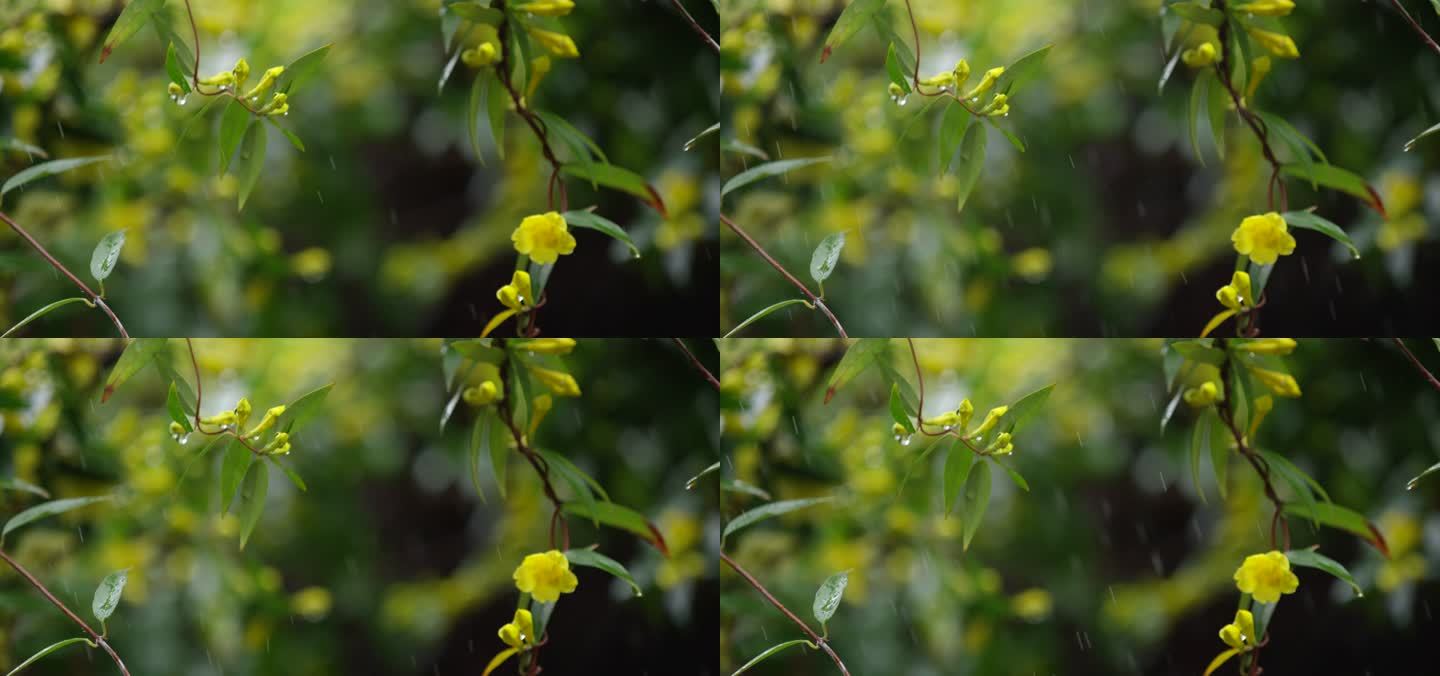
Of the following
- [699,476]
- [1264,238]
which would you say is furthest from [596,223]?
[1264,238]

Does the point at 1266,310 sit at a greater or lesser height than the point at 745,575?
greater

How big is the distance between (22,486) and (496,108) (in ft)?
2.91

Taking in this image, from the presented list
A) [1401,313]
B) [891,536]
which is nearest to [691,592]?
[891,536]

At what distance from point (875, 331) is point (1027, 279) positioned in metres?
0.24

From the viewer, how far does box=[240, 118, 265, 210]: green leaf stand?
1846 millimetres

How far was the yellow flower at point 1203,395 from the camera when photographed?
1874 mm

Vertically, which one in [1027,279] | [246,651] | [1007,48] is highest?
[1007,48]

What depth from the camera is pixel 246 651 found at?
1828 millimetres

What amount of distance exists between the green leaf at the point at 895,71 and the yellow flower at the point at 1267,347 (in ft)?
2.10

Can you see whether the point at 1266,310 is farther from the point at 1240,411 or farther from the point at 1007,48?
the point at 1007,48

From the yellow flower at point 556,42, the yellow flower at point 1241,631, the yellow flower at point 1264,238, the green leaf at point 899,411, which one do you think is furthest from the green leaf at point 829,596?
the yellow flower at point 556,42

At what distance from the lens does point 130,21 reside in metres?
1.84

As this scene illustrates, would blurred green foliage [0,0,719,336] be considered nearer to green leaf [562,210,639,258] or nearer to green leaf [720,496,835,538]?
green leaf [562,210,639,258]

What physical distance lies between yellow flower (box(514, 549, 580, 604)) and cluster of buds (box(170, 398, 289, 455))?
40cm
